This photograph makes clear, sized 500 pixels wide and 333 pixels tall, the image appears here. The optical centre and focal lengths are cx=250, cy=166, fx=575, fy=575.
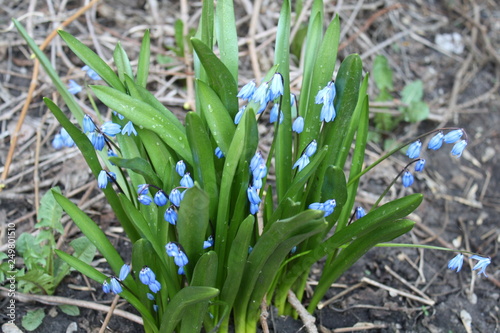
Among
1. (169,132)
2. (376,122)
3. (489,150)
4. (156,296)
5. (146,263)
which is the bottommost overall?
(489,150)

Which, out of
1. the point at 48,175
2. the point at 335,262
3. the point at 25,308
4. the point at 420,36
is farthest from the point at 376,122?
the point at 25,308

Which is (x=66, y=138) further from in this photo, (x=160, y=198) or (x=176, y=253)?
(x=176, y=253)

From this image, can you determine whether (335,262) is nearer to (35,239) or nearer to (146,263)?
(146,263)

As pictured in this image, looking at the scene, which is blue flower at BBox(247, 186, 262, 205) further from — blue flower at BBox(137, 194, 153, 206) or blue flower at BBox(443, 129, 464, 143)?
blue flower at BBox(443, 129, 464, 143)

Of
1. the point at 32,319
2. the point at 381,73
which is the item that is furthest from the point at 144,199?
the point at 381,73

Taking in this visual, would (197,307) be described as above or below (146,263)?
below

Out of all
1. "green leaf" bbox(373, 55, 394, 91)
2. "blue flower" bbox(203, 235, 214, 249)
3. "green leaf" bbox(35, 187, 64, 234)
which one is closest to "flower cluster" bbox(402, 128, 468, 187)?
"blue flower" bbox(203, 235, 214, 249)
